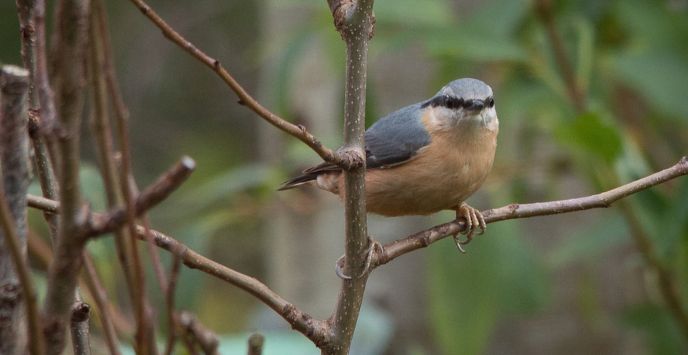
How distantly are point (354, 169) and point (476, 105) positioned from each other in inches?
52.1

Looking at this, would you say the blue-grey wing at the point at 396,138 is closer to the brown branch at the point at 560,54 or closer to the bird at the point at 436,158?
the bird at the point at 436,158

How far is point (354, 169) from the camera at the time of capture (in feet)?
4.83

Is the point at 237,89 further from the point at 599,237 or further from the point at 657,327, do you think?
the point at 657,327

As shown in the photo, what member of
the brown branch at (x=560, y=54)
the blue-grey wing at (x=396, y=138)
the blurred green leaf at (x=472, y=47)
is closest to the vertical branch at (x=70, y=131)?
the blue-grey wing at (x=396, y=138)

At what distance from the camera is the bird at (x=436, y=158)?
259 cm

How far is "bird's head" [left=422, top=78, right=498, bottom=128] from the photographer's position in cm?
271

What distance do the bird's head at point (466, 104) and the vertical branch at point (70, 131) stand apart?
189cm

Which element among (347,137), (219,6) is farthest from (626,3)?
(219,6)

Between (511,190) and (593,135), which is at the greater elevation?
(511,190)

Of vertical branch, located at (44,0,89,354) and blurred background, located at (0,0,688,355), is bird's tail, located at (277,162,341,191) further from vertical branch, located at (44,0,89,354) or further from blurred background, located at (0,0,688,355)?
vertical branch, located at (44,0,89,354)

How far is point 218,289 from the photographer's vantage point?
6.99 m

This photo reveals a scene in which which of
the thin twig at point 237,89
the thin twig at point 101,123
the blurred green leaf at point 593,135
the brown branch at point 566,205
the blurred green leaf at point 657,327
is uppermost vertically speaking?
the blurred green leaf at point 593,135

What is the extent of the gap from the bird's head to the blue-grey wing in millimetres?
89

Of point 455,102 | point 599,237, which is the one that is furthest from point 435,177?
point 599,237
